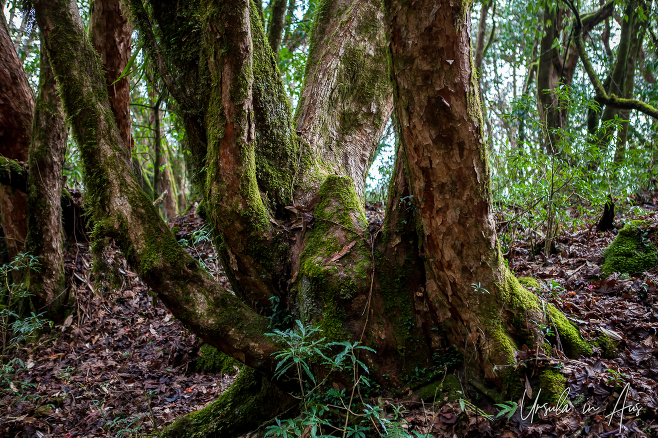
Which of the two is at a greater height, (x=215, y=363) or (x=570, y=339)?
(x=570, y=339)

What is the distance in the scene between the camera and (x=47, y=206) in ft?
17.7

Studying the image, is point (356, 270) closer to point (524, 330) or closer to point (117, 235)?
point (524, 330)

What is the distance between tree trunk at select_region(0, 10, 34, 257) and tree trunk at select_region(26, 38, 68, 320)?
0.48 metres

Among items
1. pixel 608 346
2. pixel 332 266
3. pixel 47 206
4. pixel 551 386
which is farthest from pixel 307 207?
pixel 47 206

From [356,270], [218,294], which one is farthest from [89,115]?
[356,270]

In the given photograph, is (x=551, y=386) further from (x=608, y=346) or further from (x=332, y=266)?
(x=332, y=266)

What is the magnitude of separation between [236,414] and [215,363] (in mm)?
1559

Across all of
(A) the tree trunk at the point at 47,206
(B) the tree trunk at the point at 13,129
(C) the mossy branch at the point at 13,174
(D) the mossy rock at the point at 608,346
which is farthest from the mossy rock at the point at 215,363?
(C) the mossy branch at the point at 13,174

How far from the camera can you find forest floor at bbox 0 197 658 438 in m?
2.12

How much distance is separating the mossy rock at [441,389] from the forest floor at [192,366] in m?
0.04

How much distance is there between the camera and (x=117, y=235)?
9.11ft

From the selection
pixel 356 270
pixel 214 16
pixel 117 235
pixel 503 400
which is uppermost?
pixel 214 16

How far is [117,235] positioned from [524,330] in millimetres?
2715

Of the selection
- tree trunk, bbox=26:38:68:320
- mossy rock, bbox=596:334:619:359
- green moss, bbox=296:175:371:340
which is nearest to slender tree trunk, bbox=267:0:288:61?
tree trunk, bbox=26:38:68:320
